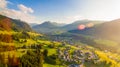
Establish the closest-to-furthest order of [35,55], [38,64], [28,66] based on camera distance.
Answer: [28,66] < [38,64] < [35,55]

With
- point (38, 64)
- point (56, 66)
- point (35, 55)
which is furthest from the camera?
point (56, 66)

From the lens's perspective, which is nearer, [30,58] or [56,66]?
[30,58]

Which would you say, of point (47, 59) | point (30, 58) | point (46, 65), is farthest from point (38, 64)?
point (47, 59)

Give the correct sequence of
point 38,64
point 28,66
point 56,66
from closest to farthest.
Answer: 1. point 28,66
2. point 38,64
3. point 56,66

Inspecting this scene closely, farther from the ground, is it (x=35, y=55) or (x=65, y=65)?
(x=35, y=55)

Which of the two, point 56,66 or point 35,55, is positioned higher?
point 35,55

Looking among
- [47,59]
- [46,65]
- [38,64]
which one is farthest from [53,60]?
[38,64]

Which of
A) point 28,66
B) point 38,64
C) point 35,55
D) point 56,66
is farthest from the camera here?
point 56,66

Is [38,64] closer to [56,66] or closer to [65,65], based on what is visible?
[56,66]

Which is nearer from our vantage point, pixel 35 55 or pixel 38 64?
pixel 38 64

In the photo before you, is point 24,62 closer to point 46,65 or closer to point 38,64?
point 38,64
